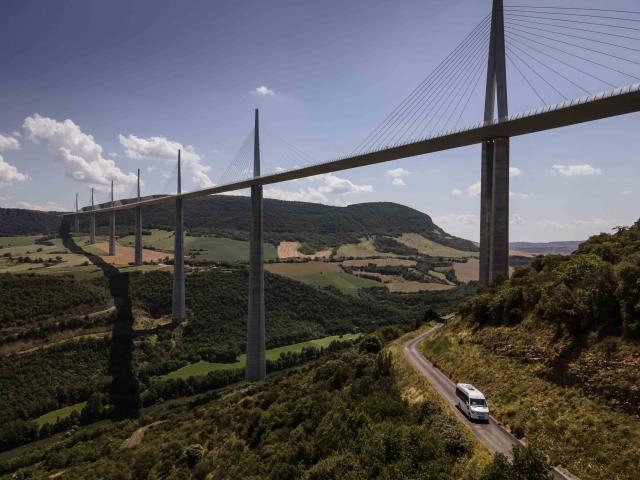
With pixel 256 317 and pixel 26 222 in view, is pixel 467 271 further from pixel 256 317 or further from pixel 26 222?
pixel 26 222

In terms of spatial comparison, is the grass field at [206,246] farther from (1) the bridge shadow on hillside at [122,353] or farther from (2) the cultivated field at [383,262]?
(1) the bridge shadow on hillside at [122,353]

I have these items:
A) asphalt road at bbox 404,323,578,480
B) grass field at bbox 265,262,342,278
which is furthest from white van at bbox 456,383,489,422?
grass field at bbox 265,262,342,278

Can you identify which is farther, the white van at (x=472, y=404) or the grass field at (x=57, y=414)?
the grass field at (x=57, y=414)

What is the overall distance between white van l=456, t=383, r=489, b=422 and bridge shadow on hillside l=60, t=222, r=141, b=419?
44.1m

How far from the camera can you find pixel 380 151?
127 feet

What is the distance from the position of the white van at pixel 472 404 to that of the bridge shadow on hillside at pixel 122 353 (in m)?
44.1

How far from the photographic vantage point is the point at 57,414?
4509cm

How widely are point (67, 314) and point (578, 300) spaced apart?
69.0 m

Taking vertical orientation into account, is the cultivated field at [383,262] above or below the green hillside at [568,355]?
below

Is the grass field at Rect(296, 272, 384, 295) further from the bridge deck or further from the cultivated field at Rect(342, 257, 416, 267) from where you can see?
the bridge deck

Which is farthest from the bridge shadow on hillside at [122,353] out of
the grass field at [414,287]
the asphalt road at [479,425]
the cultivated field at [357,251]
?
the cultivated field at [357,251]

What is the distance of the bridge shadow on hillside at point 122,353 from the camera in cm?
4831

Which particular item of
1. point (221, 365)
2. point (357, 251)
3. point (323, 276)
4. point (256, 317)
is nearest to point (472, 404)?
point (256, 317)

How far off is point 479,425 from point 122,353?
5654 centimetres
